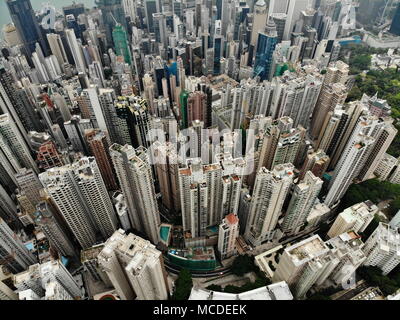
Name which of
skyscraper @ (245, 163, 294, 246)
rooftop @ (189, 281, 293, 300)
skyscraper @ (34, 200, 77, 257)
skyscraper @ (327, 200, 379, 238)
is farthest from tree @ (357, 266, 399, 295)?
skyscraper @ (34, 200, 77, 257)

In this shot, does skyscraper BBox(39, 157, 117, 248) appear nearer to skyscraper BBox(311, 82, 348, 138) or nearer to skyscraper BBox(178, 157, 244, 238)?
skyscraper BBox(178, 157, 244, 238)

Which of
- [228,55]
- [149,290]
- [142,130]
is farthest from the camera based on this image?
[228,55]

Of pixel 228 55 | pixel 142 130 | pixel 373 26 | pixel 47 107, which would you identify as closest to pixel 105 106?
pixel 142 130

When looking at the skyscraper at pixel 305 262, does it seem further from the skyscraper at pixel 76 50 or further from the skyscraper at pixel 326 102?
the skyscraper at pixel 76 50

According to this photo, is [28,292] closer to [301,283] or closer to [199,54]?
[301,283]

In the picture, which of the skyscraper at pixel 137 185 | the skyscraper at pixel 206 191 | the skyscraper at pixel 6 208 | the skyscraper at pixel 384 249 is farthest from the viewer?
the skyscraper at pixel 6 208

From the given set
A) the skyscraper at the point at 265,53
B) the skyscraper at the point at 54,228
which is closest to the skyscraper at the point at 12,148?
the skyscraper at the point at 54,228
